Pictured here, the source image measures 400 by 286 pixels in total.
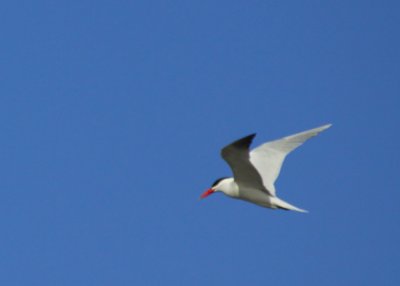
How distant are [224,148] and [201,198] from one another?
13.0 ft

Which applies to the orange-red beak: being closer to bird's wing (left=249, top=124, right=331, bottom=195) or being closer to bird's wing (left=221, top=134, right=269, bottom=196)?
bird's wing (left=249, top=124, right=331, bottom=195)

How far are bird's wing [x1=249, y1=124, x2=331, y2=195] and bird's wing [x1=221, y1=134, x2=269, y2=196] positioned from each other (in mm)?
972

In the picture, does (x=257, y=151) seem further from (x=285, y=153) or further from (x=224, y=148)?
(x=224, y=148)

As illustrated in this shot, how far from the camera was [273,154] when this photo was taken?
2488cm

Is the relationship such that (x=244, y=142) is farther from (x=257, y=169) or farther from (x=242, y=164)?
(x=257, y=169)

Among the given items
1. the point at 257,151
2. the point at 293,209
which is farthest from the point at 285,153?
the point at 293,209

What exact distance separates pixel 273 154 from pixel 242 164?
2856mm

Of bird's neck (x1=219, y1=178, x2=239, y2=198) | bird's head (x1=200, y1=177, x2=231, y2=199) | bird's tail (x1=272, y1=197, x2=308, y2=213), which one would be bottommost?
bird's tail (x1=272, y1=197, x2=308, y2=213)

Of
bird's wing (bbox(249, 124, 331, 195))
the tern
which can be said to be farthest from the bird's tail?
bird's wing (bbox(249, 124, 331, 195))

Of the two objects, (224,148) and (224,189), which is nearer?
(224,148)

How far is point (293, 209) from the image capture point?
22.4m

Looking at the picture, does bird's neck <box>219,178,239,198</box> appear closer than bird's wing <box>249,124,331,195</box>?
Yes

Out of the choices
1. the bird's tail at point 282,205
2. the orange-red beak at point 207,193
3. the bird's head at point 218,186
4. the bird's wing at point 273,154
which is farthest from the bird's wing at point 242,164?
the orange-red beak at point 207,193

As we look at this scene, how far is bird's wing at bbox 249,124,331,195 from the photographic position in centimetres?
2431
